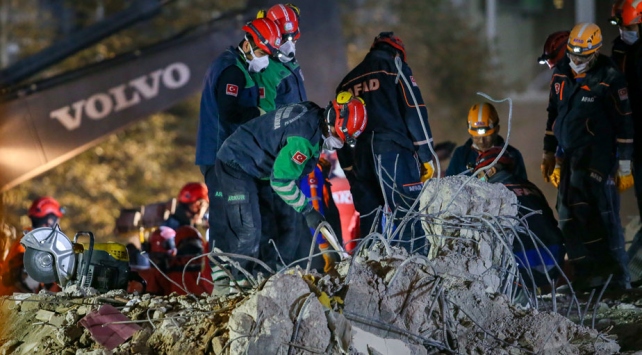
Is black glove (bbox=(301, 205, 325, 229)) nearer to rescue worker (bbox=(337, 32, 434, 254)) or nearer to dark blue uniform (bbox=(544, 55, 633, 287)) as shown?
rescue worker (bbox=(337, 32, 434, 254))

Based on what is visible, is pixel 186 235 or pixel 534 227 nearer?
pixel 534 227

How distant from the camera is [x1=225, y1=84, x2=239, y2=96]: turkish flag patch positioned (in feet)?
28.1

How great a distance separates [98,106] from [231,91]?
364cm

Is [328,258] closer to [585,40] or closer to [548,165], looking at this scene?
[548,165]

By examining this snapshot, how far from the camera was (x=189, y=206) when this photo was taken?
1115cm

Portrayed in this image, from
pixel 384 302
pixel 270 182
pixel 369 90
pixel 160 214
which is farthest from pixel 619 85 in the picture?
pixel 160 214

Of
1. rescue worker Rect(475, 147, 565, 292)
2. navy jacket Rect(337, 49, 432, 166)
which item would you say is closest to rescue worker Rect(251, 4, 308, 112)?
navy jacket Rect(337, 49, 432, 166)

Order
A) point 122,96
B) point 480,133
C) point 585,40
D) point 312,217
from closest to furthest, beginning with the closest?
point 312,217
point 585,40
point 480,133
point 122,96

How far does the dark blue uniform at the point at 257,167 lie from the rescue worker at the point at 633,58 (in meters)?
3.02

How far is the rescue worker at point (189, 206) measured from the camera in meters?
11.1

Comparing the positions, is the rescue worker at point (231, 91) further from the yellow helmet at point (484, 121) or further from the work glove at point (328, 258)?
the yellow helmet at point (484, 121)

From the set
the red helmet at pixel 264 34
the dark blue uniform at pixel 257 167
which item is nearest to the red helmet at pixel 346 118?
the dark blue uniform at pixel 257 167

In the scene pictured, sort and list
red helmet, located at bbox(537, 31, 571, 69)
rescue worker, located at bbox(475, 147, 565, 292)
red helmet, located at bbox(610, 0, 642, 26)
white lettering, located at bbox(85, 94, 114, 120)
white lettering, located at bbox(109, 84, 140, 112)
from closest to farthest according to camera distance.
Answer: rescue worker, located at bbox(475, 147, 565, 292) → red helmet, located at bbox(610, 0, 642, 26) → red helmet, located at bbox(537, 31, 571, 69) → white lettering, located at bbox(85, 94, 114, 120) → white lettering, located at bbox(109, 84, 140, 112)

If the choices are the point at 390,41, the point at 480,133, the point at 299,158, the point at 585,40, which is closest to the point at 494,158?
the point at 480,133
